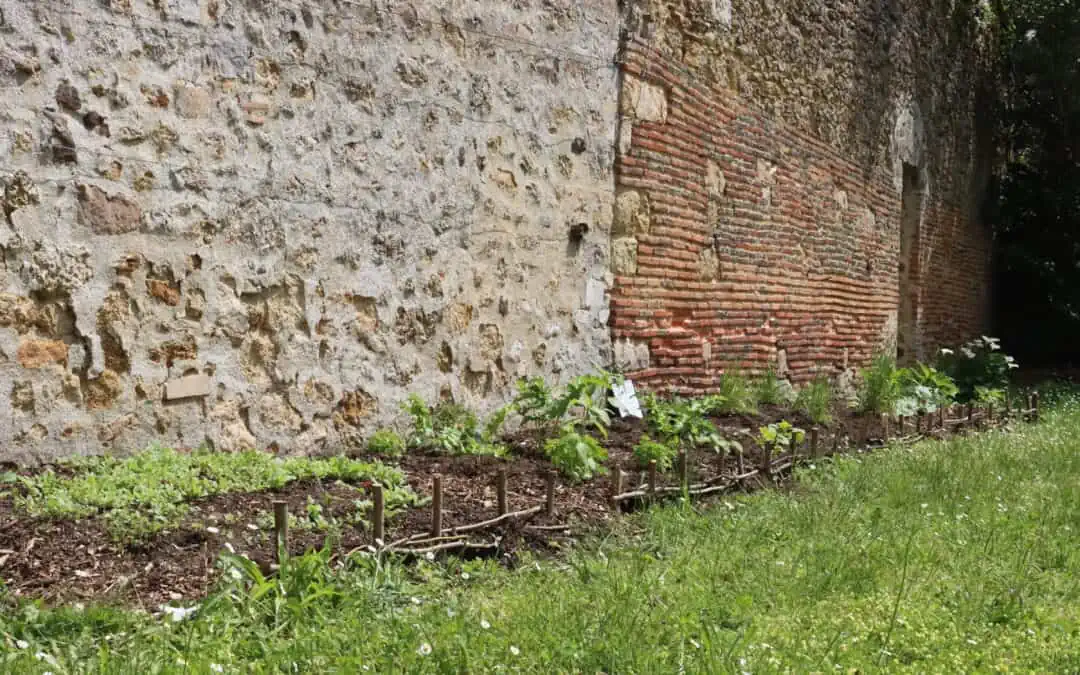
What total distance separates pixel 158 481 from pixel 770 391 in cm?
534

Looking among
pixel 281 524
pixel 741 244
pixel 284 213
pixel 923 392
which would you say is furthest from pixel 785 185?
pixel 281 524

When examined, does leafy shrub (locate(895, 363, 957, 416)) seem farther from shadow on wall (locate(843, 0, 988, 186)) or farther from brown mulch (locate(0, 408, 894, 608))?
brown mulch (locate(0, 408, 894, 608))

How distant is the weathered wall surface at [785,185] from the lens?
6984mm

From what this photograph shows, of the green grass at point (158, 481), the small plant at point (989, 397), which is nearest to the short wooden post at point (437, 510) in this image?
the green grass at point (158, 481)

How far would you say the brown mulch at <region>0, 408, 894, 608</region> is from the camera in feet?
9.80

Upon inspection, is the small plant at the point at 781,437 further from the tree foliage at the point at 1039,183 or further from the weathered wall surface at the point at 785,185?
the tree foliage at the point at 1039,183

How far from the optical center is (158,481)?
3.78 m

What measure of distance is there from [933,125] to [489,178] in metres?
9.13

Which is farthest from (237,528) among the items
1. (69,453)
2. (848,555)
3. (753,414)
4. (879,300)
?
(879,300)

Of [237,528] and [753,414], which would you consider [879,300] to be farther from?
[237,528]

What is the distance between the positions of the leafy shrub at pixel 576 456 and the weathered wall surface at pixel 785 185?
1.84m

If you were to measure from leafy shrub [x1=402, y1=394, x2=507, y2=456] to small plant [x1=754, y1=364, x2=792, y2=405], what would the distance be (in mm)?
3072

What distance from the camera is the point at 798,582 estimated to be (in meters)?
3.28

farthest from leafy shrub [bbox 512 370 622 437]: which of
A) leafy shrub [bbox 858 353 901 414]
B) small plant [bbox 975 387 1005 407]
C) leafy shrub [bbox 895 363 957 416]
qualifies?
small plant [bbox 975 387 1005 407]
